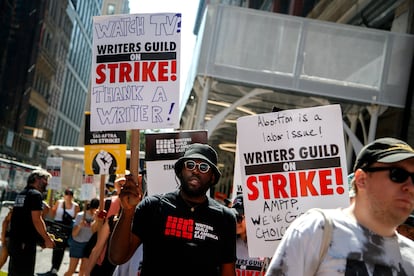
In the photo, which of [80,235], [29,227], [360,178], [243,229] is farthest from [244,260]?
[80,235]

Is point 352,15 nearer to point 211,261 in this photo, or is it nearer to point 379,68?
point 379,68

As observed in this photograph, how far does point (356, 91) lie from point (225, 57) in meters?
2.38

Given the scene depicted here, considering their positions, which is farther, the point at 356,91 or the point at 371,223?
the point at 356,91

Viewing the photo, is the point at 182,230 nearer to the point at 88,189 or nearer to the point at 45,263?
the point at 88,189

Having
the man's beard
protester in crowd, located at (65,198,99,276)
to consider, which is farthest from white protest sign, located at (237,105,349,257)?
protester in crowd, located at (65,198,99,276)

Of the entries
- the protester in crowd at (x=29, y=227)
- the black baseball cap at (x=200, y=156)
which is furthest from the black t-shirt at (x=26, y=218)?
the black baseball cap at (x=200, y=156)

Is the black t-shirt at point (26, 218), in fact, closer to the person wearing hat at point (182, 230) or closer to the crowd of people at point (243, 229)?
the crowd of people at point (243, 229)

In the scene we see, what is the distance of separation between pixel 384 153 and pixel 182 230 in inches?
Result: 56.7

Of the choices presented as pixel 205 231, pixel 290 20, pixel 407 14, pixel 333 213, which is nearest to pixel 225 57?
pixel 290 20

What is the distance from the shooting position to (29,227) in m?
6.84

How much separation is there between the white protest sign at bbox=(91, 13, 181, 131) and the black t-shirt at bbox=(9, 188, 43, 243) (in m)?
2.69

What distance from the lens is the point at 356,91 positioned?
10.8 m

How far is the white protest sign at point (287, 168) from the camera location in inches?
143

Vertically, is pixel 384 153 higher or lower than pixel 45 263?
higher
